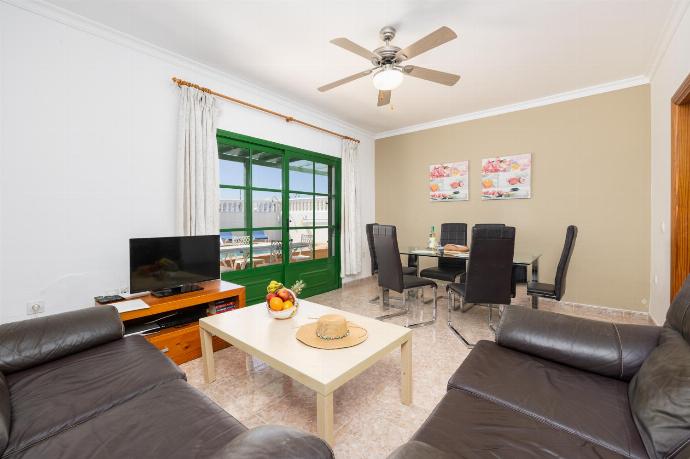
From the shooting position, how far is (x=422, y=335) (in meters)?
2.88

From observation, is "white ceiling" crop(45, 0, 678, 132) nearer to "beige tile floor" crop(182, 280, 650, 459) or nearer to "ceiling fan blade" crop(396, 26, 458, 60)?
"ceiling fan blade" crop(396, 26, 458, 60)

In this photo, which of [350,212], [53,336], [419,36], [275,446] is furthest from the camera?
[350,212]

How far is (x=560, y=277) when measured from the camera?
276 cm

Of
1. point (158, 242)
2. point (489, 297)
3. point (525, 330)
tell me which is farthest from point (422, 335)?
point (158, 242)

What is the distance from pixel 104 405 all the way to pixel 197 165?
7.65ft

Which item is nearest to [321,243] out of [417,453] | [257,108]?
[257,108]

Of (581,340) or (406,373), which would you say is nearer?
(581,340)

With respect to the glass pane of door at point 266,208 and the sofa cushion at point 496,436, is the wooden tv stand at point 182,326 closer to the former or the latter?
the glass pane of door at point 266,208

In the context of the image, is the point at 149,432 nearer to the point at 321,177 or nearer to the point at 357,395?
the point at 357,395

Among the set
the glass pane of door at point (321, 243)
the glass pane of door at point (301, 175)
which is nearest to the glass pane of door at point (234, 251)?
the glass pane of door at point (301, 175)

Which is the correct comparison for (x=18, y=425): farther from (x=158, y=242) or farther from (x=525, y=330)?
(x=525, y=330)

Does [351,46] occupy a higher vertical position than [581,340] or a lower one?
higher

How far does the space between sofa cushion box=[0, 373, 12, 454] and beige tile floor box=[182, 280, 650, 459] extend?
977mm

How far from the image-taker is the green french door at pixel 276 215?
346 centimetres
